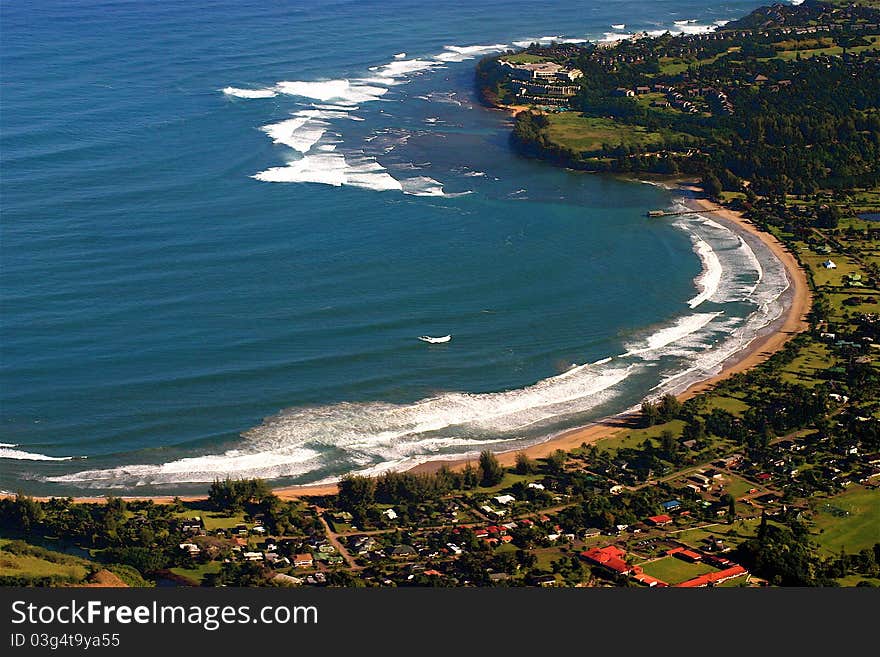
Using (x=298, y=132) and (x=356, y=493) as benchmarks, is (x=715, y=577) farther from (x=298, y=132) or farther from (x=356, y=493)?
(x=298, y=132)

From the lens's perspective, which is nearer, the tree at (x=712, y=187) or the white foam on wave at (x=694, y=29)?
the tree at (x=712, y=187)

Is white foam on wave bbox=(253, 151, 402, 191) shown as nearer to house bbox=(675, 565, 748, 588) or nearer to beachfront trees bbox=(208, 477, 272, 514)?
beachfront trees bbox=(208, 477, 272, 514)

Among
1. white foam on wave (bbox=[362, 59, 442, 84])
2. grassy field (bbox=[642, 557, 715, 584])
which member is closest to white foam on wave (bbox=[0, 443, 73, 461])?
grassy field (bbox=[642, 557, 715, 584])

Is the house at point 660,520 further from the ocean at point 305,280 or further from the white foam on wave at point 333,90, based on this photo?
the white foam on wave at point 333,90

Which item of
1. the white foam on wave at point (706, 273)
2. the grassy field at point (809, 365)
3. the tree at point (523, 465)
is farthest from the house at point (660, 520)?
the white foam on wave at point (706, 273)

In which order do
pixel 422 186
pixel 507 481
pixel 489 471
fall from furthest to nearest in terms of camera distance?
pixel 422 186 < pixel 507 481 < pixel 489 471

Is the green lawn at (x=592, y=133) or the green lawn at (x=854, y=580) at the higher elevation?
the green lawn at (x=592, y=133)

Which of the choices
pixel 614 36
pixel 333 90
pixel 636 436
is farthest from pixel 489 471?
pixel 614 36
